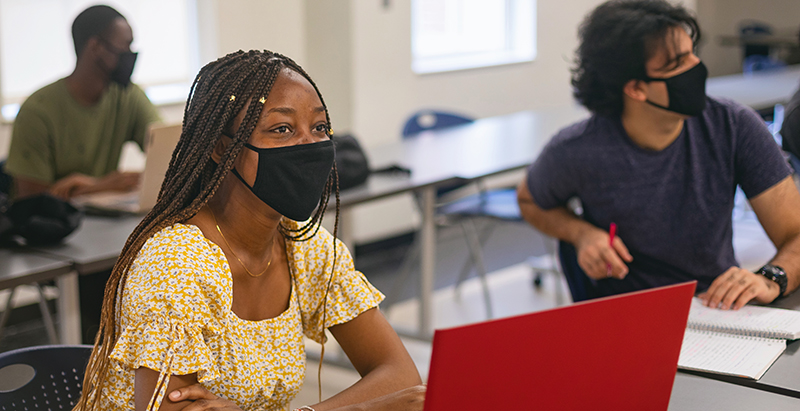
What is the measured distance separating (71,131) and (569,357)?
2484 millimetres

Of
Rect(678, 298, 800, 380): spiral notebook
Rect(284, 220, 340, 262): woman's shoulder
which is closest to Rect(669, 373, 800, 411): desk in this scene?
Rect(678, 298, 800, 380): spiral notebook

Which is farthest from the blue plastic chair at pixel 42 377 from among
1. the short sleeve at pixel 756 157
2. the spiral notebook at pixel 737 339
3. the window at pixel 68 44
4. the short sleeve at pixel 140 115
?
the window at pixel 68 44

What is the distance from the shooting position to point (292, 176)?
4.02ft

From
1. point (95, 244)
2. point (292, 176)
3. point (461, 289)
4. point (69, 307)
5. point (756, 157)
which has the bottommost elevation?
point (461, 289)

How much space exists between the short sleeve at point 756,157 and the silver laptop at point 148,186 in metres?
1.41

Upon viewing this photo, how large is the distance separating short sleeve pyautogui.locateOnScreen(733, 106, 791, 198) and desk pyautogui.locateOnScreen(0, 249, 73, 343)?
5.49 feet

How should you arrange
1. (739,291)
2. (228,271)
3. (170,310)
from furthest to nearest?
(739,291), (228,271), (170,310)

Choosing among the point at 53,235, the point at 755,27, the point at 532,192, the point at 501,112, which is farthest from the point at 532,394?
the point at 755,27

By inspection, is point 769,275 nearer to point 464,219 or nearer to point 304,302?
point 304,302

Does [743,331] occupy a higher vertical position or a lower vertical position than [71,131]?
lower

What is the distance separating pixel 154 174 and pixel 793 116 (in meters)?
1.88

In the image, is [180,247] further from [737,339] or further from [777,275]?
[777,275]

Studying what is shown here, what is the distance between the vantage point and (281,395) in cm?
128

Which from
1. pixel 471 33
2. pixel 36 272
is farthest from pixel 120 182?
pixel 471 33
